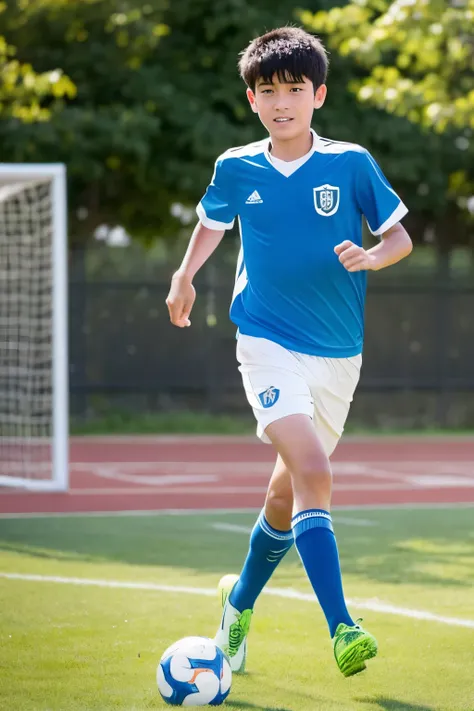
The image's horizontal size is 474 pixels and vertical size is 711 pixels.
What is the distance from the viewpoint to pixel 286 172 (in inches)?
194

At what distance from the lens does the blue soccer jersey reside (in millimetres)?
4871

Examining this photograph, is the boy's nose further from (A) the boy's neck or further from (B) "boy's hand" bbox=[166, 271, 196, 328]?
(B) "boy's hand" bbox=[166, 271, 196, 328]

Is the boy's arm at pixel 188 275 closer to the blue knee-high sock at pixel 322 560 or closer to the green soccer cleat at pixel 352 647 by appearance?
the blue knee-high sock at pixel 322 560

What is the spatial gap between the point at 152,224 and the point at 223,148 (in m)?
2.67

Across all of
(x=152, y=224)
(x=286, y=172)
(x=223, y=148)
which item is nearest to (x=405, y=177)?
(x=223, y=148)

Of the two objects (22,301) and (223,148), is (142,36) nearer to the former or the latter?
(223,148)

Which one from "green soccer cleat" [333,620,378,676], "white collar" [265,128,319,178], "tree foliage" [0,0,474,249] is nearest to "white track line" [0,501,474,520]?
"white collar" [265,128,319,178]

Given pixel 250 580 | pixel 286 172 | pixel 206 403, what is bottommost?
pixel 206 403

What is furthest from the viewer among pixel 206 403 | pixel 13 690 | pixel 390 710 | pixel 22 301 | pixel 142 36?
pixel 206 403

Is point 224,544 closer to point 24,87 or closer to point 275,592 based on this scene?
point 275,592

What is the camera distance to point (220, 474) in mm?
13852

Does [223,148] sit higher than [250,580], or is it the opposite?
[223,148]

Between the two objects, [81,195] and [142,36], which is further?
[81,195]

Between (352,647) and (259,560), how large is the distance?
0.74 meters
